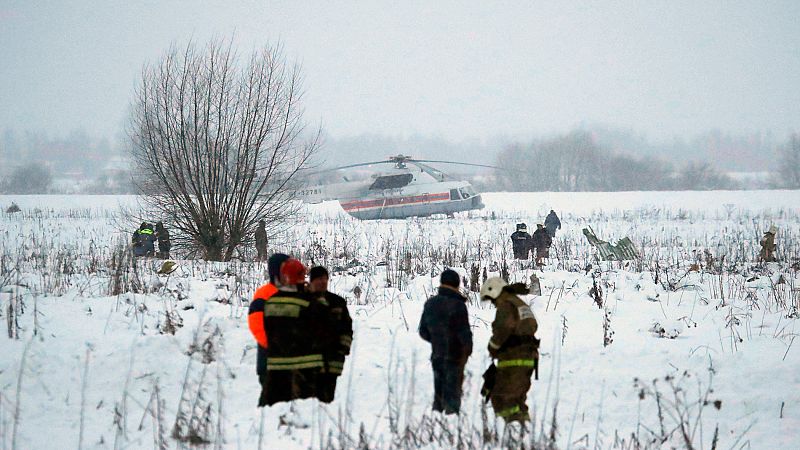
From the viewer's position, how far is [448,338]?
452 centimetres

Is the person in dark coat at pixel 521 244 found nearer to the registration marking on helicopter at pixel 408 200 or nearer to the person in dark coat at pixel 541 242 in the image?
the person in dark coat at pixel 541 242

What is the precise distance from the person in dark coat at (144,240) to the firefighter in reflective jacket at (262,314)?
9206 mm

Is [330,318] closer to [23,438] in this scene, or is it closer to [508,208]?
[23,438]

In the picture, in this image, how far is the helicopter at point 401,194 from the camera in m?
28.8

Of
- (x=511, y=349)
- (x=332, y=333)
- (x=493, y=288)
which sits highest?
(x=493, y=288)

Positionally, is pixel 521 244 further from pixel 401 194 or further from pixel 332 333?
pixel 401 194

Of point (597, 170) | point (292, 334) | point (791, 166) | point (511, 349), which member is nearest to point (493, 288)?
point (511, 349)

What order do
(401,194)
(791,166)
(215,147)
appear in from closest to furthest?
(215,147) < (401,194) < (791,166)

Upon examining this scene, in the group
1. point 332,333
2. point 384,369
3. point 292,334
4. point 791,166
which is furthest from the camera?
point 791,166

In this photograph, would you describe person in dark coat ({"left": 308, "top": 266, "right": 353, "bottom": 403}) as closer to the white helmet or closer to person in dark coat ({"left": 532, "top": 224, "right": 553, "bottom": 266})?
the white helmet

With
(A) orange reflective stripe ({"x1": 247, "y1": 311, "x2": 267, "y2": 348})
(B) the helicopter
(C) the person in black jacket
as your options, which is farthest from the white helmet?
(B) the helicopter

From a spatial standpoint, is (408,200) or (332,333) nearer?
(332,333)

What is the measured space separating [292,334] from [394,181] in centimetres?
2480

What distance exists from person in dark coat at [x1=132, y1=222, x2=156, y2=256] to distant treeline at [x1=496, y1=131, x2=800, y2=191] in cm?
5854
